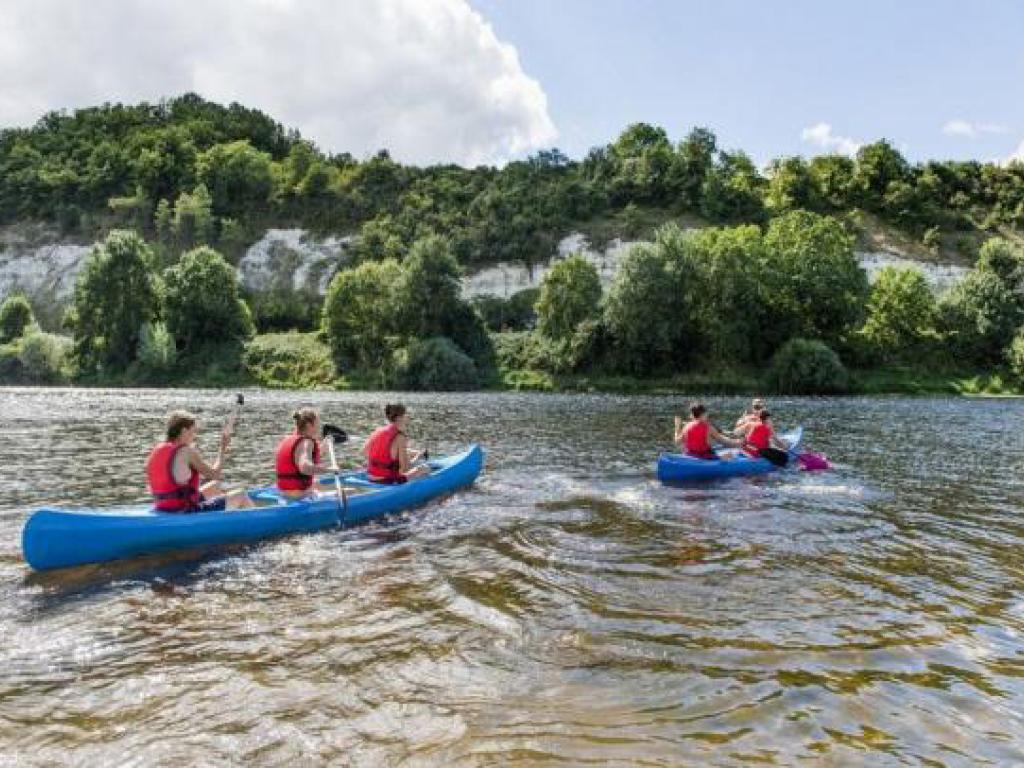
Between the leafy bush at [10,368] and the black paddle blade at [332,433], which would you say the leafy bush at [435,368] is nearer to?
the leafy bush at [10,368]

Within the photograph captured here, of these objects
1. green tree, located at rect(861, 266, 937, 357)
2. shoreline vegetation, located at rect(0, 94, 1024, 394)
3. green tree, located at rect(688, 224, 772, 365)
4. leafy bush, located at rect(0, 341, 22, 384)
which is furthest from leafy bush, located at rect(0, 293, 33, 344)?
green tree, located at rect(861, 266, 937, 357)

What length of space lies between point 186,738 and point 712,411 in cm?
3262

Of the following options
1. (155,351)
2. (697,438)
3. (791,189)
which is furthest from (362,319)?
(697,438)

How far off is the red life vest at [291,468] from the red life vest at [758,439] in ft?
32.8

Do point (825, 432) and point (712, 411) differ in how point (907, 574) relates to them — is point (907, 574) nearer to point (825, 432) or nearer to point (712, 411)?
point (825, 432)

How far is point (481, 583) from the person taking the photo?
30.5 ft

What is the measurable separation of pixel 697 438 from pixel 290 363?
52.8 metres

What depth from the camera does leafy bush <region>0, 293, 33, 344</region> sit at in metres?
73.2

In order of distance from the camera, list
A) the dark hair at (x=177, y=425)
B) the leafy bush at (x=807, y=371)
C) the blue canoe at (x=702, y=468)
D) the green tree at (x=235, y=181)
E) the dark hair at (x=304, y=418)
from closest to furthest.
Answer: the dark hair at (x=177, y=425) → the dark hair at (x=304, y=418) → the blue canoe at (x=702, y=468) → the leafy bush at (x=807, y=371) → the green tree at (x=235, y=181)

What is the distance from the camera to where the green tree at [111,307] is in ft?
218

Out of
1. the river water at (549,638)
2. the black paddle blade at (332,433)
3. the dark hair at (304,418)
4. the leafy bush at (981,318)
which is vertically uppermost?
the leafy bush at (981,318)

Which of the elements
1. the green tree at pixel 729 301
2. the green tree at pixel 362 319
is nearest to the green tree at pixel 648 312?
the green tree at pixel 729 301

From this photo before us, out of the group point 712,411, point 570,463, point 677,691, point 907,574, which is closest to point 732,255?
point 712,411

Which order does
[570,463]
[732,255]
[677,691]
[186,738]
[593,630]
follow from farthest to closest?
[732,255]
[570,463]
[593,630]
[677,691]
[186,738]
